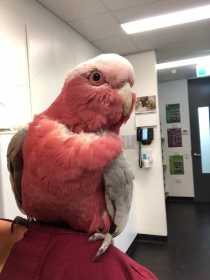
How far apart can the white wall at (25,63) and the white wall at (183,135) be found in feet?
11.8

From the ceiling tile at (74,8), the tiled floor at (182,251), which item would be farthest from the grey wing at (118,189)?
the tiled floor at (182,251)

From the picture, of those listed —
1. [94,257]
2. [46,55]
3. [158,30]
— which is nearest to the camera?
[94,257]

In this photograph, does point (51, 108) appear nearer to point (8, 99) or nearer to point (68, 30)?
point (8, 99)

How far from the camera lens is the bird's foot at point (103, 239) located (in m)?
0.61

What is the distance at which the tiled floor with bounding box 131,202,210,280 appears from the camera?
285 centimetres

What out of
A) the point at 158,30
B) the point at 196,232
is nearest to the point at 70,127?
the point at 158,30

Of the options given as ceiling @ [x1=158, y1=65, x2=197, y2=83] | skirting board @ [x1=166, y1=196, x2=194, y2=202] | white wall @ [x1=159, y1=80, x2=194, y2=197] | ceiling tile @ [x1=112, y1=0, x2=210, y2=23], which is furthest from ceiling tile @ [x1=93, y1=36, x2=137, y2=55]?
skirting board @ [x1=166, y1=196, x2=194, y2=202]

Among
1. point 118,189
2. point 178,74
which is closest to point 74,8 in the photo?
point 118,189

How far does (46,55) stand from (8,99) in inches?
26.9

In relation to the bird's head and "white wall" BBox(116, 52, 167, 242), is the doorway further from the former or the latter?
the bird's head

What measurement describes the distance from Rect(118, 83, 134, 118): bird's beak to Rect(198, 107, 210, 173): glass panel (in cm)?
515

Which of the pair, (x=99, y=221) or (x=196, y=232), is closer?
(x=99, y=221)

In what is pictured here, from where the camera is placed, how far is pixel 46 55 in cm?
218

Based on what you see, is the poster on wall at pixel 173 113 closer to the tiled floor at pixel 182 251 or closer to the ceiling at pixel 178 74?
the ceiling at pixel 178 74
